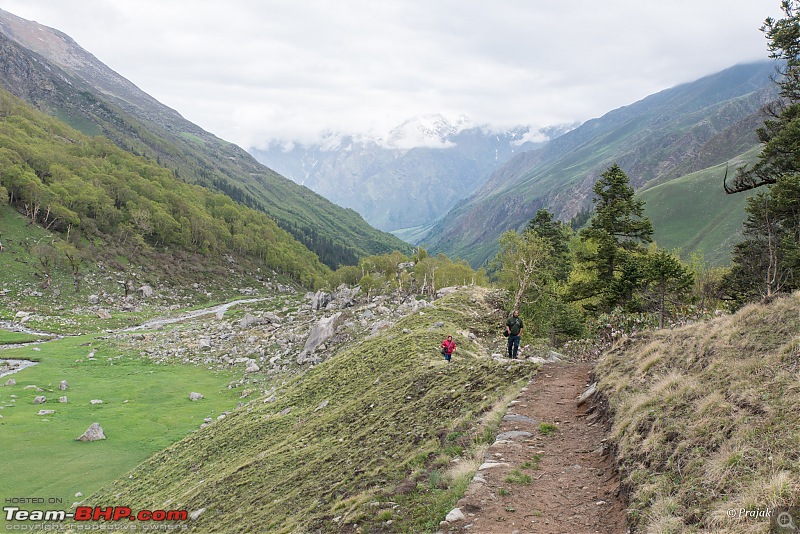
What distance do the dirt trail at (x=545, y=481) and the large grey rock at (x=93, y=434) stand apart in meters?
34.3

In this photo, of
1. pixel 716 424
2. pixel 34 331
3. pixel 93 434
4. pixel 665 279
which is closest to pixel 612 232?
pixel 665 279

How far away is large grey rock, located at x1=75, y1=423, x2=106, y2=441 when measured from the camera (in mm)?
33281

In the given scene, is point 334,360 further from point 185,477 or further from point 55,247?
point 55,247

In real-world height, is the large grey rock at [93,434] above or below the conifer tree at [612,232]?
below

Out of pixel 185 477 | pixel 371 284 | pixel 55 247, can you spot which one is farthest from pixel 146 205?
pixel 185 477

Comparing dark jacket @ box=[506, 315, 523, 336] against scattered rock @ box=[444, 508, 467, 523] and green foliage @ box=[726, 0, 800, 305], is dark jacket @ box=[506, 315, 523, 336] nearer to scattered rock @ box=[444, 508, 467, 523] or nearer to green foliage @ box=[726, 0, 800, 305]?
scattered rock @ box=[444, 508, 467, 523]

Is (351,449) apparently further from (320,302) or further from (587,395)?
(320,302)

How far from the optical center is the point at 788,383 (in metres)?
9.56

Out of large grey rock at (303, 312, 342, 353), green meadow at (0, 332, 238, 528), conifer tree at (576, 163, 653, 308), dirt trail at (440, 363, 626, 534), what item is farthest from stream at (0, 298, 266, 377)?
conifer tree at (576, 163, 653, 308)

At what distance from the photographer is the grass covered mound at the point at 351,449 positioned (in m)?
11.9

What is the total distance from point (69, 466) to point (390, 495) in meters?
29.6

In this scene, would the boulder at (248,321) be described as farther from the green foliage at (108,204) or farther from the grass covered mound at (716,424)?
the grass covered mound at (716,424)

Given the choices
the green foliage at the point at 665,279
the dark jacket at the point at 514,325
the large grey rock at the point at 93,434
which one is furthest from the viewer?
the large grey rock at the point at 93,434

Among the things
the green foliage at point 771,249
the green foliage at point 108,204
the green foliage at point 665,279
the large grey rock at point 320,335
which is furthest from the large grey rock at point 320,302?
the green foliage at point 771,249
